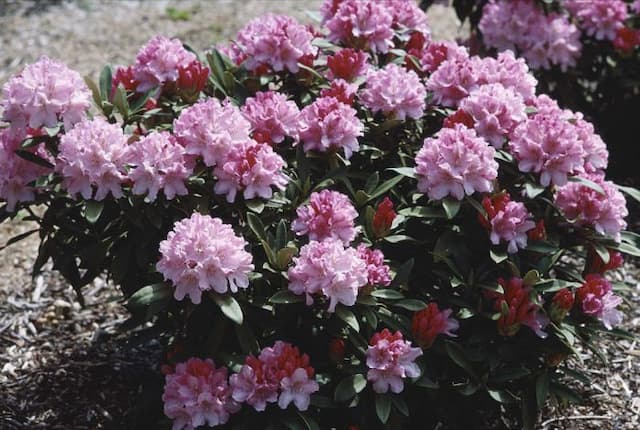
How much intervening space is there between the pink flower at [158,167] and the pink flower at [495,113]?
2.81ft

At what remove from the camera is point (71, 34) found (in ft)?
20.5

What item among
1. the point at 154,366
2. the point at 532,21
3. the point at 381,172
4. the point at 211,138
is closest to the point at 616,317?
the point at 381,172

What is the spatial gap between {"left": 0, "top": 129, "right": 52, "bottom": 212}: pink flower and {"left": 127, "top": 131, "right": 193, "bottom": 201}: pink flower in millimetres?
374

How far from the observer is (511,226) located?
251 centimetres

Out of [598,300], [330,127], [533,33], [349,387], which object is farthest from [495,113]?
[533,33]

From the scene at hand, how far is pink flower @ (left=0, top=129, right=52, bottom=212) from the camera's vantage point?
2586 mm

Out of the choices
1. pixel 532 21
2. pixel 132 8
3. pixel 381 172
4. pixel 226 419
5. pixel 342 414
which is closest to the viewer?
pixel 226 419

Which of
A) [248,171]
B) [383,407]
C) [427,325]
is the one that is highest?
[248,171]

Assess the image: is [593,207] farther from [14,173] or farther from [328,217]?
[14,173]

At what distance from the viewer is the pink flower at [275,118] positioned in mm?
2605

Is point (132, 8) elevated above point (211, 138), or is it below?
below

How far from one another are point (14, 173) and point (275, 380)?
0.97m

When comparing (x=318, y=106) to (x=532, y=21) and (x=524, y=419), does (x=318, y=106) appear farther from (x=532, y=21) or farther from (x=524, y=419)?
(x=532, y=21)

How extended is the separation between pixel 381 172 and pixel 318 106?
1.07 feet
